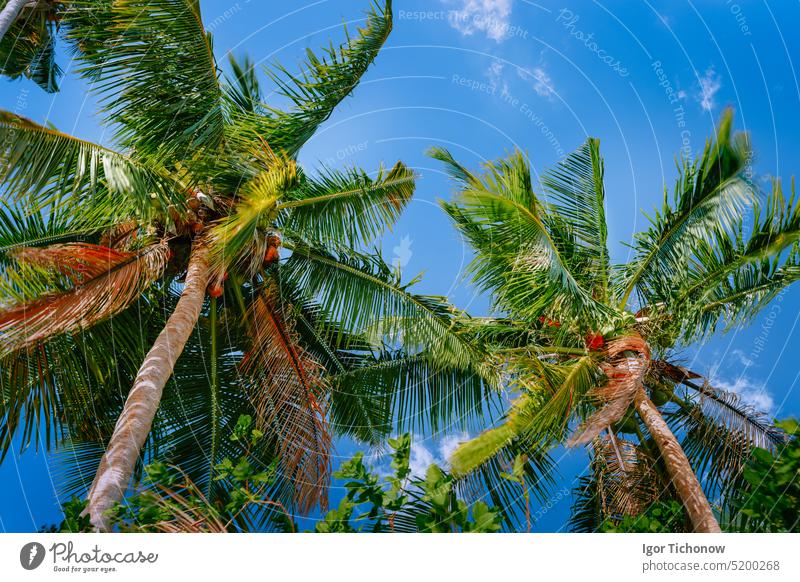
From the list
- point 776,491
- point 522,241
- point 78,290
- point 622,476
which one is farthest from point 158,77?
point 622,476

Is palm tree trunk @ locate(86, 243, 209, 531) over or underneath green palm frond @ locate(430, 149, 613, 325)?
underneath

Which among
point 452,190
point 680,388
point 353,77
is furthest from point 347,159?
point 680,388

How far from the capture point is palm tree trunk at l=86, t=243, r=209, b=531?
4.94 m

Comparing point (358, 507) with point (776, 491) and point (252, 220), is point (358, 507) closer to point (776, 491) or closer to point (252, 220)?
point (776, 491)

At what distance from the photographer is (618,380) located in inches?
305

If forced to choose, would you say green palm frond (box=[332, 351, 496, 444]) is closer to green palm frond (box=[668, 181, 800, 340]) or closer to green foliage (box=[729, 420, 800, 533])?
green palm frond (box=[668, 181, 800, 340])

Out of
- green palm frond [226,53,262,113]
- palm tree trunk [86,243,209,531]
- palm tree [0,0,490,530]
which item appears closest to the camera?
palm tree trunk [86,243,209,531]

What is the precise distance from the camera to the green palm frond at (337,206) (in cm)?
863

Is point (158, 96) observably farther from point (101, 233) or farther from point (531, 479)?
point (531, 479)

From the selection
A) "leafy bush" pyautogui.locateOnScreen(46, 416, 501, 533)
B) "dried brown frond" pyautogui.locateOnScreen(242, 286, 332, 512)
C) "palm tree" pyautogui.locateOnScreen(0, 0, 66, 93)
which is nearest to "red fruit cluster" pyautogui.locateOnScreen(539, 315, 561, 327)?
"dried brown frond" pyautogui.locateOnScreen(242, 286, 332, 512)

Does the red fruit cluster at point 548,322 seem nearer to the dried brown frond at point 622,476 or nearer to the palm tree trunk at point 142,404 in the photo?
the dried brown frond at point 622,476

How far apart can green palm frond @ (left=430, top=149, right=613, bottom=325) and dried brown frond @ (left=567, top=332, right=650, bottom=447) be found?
45 centimetres

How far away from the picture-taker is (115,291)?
23.6ft
